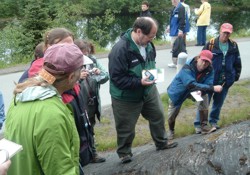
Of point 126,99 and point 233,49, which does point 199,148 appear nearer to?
point 126,99

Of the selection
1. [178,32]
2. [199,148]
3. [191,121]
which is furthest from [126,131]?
[178,32]

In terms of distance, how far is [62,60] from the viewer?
86.0 inches

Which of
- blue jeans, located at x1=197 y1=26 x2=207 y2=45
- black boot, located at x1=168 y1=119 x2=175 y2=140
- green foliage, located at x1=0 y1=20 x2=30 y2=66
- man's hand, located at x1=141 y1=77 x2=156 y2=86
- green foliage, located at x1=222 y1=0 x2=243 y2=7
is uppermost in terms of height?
man's hand, located at x1=141 y1=77 x2=156 y2=86

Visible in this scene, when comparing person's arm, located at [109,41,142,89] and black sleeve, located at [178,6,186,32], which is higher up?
person's arm, located at [109,41,142,89]

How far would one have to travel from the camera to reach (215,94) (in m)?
5.62

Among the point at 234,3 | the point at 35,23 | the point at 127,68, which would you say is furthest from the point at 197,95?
the point at 234,3

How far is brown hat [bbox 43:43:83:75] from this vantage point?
7.17ft

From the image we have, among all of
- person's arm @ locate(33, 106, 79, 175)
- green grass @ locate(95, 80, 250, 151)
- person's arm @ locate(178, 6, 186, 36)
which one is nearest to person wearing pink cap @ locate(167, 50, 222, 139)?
green grass @ locate(95, 80, 250, 151)

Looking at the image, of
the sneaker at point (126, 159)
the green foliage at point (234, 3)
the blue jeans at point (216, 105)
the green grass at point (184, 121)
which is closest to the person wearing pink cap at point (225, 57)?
the blue jeans at point (216, 105)

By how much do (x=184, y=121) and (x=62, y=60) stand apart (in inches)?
177

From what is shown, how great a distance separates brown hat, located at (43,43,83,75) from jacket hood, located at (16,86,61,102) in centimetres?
12

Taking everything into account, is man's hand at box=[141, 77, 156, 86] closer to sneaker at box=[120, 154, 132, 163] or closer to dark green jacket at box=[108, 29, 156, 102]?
dark green jacket at box=[108, 29, 156, 102]

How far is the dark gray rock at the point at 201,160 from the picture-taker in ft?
12.2

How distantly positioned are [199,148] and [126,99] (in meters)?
0.96
